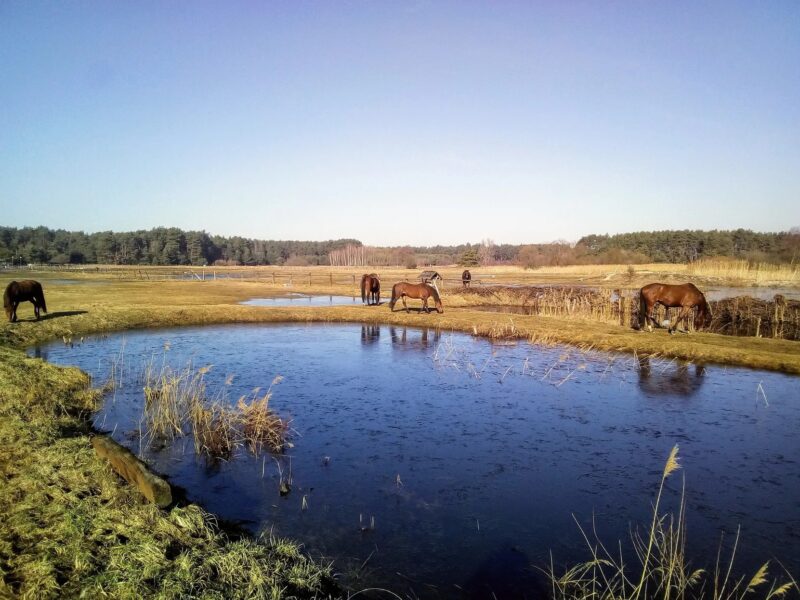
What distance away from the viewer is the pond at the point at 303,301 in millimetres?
30750

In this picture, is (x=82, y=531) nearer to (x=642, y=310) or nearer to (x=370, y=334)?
(x=370, y=334)

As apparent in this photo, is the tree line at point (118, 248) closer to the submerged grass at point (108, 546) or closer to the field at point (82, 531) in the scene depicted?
the field at point (82, 531)

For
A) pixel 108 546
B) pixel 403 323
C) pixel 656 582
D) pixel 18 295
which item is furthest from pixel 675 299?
pixel 18 295

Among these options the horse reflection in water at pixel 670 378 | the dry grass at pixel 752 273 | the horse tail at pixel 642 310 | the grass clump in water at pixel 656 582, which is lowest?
the grass clump in water at pixel 656 582

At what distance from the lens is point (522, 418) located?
1018 cm

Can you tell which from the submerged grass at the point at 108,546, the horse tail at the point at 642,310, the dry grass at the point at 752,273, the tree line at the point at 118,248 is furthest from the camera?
the tree line at the point at 118,248

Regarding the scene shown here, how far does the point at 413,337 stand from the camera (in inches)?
786

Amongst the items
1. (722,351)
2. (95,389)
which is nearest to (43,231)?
(95,389)

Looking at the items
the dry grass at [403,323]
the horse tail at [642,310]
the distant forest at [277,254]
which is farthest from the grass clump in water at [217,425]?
the distant forest at [277,254]

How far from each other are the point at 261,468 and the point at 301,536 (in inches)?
87.1

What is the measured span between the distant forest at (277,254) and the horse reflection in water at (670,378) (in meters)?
48.6

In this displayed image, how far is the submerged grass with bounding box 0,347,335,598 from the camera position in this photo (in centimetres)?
397

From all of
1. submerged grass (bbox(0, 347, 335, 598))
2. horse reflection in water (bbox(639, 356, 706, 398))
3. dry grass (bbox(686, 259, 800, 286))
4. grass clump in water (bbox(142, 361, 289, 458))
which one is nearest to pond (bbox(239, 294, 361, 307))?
horse reflection in water (bbox(639, 356, 706, 398))

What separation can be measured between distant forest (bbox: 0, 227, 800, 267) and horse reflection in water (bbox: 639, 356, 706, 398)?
4862cm
